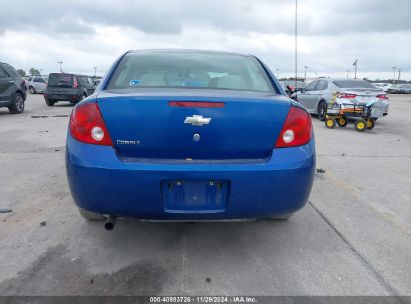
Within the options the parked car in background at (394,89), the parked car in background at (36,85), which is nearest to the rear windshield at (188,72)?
the parked car in background at (36,85)

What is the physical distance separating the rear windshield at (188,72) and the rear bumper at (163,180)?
765 mm

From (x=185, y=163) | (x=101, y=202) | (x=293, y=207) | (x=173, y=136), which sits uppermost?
(x=173, y=136)

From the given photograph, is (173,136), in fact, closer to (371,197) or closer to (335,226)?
(335,226)

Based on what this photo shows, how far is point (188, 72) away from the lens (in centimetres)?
348

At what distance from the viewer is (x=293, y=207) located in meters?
2.85

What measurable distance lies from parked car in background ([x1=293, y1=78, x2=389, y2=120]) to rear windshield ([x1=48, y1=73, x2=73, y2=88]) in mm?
11268

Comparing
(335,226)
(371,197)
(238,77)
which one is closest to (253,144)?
(238,77)

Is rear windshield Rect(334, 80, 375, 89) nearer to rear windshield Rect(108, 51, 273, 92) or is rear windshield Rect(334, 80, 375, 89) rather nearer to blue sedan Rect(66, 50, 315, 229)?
rear windshield Rect(108, 51, 273, 92)

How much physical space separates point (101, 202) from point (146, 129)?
573 mm

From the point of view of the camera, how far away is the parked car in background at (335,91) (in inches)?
439

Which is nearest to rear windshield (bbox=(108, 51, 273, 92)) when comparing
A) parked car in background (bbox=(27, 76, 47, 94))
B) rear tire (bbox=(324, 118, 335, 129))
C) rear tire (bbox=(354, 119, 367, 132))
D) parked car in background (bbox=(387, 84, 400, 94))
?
rear tire (bbox=(354, 119, 367, 132))

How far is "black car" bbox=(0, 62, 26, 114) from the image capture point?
1309 centimetres

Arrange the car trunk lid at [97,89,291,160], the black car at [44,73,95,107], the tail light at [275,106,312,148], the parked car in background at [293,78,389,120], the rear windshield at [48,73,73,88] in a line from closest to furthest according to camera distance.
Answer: the car trunk lid at [97,89,291,160], the tail light at [275,106,312,148], the parked car in background at [293,78,389,120], the black car at [44,73,95,107], the rear windshield at [48,73,73,88]

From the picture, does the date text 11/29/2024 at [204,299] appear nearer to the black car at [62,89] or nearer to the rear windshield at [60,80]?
the black car at [62,89]
